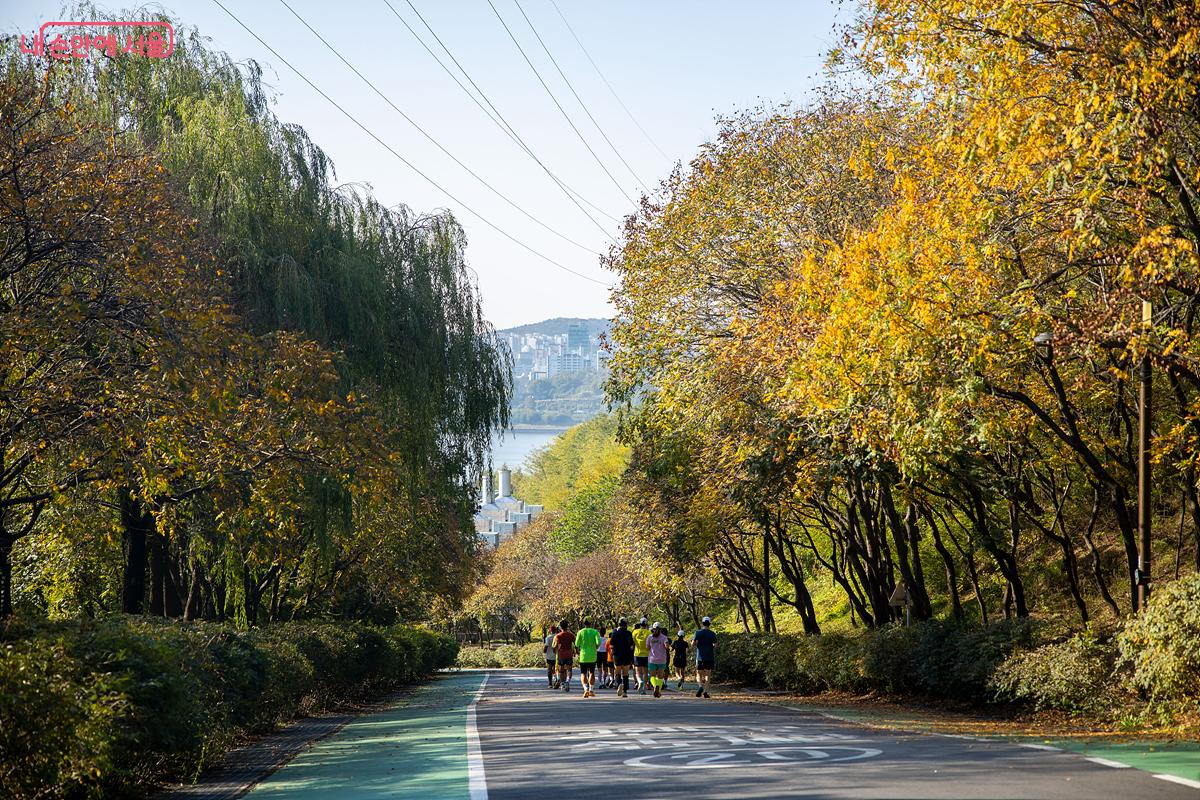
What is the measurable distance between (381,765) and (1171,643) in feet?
29.8

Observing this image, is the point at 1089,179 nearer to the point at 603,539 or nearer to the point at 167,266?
the point at 167,266

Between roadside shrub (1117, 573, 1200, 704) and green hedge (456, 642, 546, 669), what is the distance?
6892cm

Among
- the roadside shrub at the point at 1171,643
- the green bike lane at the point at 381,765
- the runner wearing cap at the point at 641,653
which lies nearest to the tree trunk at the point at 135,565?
the green bike lane at the point at 381,765

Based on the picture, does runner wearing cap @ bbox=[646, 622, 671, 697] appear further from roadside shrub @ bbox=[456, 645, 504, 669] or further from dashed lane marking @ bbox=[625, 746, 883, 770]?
roadside shrub @ bbox=[456, 645, 504, 669]

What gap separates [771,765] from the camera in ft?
40.1

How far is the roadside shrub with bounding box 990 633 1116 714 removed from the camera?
17047 mm

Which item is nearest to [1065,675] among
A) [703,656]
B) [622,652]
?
[703,656]

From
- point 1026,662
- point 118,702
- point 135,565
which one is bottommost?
point 1026,662

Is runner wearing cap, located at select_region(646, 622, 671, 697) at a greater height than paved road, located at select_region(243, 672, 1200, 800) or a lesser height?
greater

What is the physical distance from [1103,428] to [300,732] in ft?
52.7

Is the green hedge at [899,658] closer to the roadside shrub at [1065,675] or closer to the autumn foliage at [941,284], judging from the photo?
the roadside shrub at [1065,675]

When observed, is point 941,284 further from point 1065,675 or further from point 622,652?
point 622,652

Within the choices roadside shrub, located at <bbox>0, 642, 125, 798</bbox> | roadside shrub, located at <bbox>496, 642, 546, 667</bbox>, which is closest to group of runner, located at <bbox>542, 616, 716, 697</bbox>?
roadside shrub, located at <bbox>0, 642, 125, 798</bbox>

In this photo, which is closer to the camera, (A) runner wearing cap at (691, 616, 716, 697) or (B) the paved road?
(B) the paved road
